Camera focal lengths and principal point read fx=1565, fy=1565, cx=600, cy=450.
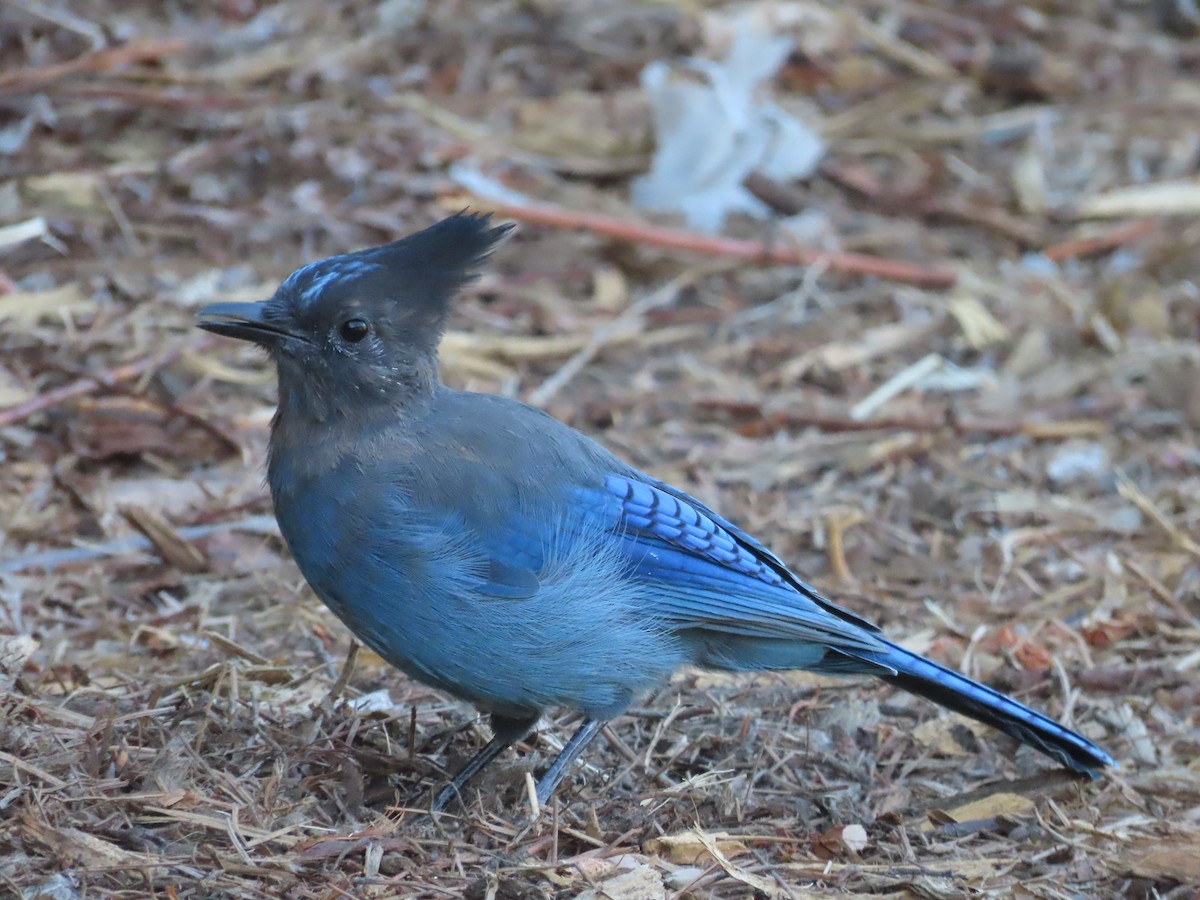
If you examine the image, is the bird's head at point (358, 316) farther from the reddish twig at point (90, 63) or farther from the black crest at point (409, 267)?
the reddish twig at point (90, 63)

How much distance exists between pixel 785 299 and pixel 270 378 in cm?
224

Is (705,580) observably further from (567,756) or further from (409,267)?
(409,267)

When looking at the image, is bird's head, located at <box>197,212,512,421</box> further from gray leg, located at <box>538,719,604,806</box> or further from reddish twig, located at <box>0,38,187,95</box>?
reddish twig, located at <box>0,38,187,95</box>

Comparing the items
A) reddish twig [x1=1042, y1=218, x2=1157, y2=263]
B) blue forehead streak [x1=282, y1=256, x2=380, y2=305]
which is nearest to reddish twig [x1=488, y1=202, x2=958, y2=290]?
reddish twig [x1=1042, y1=218, x2=1157, y2=263]

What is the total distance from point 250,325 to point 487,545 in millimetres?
724

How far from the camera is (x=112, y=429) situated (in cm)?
475

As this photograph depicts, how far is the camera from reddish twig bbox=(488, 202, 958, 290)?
6.39 metres

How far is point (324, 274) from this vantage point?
11.5 ft

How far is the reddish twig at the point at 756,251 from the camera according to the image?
21.0 ft

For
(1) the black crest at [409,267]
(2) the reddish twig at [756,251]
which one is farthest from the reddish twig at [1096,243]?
(1) the black crest at [409,267]

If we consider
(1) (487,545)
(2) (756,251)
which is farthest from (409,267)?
(2) (756,251)

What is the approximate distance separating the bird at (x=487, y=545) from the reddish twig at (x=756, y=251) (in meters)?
2.78

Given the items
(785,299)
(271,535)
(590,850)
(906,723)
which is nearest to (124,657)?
(271,535)

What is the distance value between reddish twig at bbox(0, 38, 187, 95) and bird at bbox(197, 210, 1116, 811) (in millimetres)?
2507
